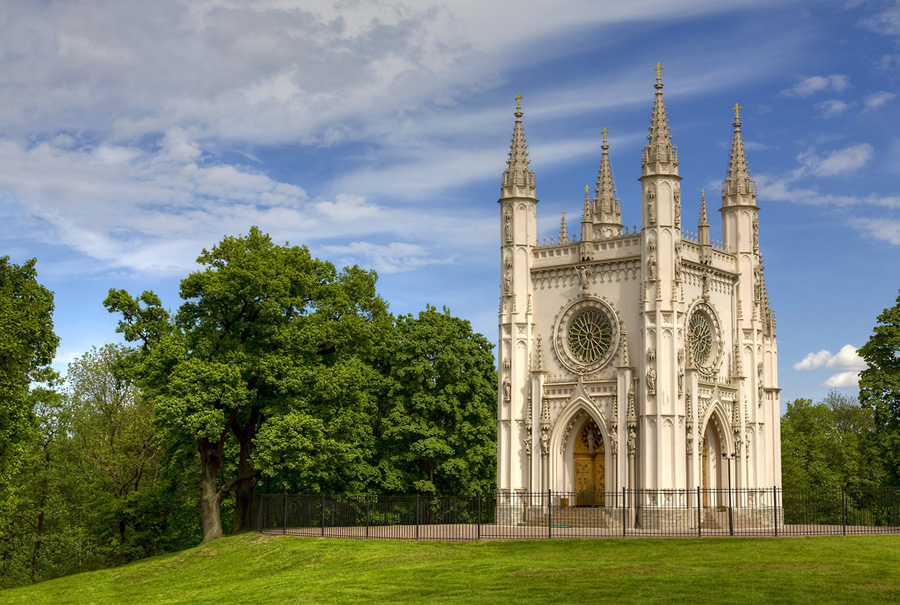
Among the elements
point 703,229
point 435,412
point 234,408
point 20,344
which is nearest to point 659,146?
point 703,229

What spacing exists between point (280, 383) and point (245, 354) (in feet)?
7.02

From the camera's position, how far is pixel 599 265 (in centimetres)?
4634

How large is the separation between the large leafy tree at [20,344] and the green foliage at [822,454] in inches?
1763

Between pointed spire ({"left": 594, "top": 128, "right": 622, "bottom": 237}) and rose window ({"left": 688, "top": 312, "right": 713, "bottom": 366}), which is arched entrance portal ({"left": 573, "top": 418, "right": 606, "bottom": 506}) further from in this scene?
pointed spire ({"left": 594, "top": 128, "right": 622, "bottom": 237})

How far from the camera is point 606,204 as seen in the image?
2140 inches

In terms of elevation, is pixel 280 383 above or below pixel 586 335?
below

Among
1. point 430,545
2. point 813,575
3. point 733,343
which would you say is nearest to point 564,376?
point 733,343

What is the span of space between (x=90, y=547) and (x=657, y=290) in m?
32.0

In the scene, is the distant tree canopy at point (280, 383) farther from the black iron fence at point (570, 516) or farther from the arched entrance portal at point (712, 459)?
the arched entrance portal at point (712, 459)

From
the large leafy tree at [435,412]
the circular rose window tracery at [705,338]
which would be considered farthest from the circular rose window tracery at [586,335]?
the large leafy tree at [435,412]

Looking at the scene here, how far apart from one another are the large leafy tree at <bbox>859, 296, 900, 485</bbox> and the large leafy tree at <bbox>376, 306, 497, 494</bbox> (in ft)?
62.3

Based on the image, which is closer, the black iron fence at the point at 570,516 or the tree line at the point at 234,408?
the black iron fence at the point at 570,516

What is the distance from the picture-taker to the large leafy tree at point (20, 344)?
35.3 metres

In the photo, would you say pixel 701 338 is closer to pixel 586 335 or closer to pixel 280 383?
pixel 586 335
